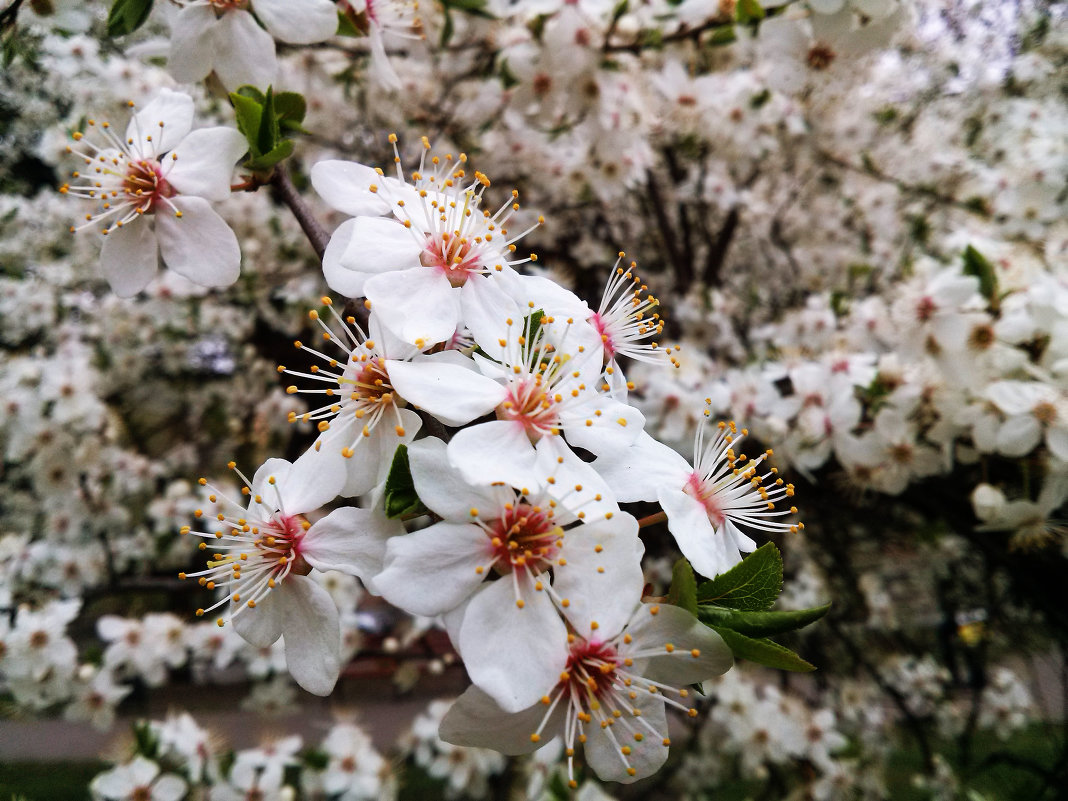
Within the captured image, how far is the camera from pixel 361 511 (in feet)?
2.33

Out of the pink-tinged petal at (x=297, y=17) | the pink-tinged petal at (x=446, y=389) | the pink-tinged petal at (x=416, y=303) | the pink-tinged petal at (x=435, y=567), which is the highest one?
the pink-tinged petal at (x=297, y=17)

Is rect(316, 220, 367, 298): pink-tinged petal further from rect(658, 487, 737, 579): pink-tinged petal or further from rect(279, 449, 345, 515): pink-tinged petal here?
rect(658, 487, 737, 579): pink-tinged petal

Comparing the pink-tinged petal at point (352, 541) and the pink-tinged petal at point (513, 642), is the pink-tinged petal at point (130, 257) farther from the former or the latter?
the pink-tinged petal at point (513, 642)

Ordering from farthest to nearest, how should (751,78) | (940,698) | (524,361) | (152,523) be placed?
(940,698) → (152,523) → (751,78) → (524,361)

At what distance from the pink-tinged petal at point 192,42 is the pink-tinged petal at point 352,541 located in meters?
0.76

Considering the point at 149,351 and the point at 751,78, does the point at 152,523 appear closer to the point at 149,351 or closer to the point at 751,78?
the point at 149,351

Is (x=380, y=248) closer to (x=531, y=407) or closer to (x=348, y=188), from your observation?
(x=348, y=188)

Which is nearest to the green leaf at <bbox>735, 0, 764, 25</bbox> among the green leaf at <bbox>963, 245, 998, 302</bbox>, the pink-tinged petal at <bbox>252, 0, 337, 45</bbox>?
the green leaf at <bbox>963, 245, 998, 302</bbox>

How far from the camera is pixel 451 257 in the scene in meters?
0.82

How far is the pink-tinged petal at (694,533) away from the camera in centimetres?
71

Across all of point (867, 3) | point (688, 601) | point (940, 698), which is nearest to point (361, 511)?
point (688, 601)

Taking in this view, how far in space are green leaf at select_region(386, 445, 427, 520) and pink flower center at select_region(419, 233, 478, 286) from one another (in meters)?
0.27

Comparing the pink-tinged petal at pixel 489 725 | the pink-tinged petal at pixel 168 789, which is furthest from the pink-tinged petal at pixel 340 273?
the pink-tinged petal at pixel 168 789

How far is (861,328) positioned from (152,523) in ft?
10.5
